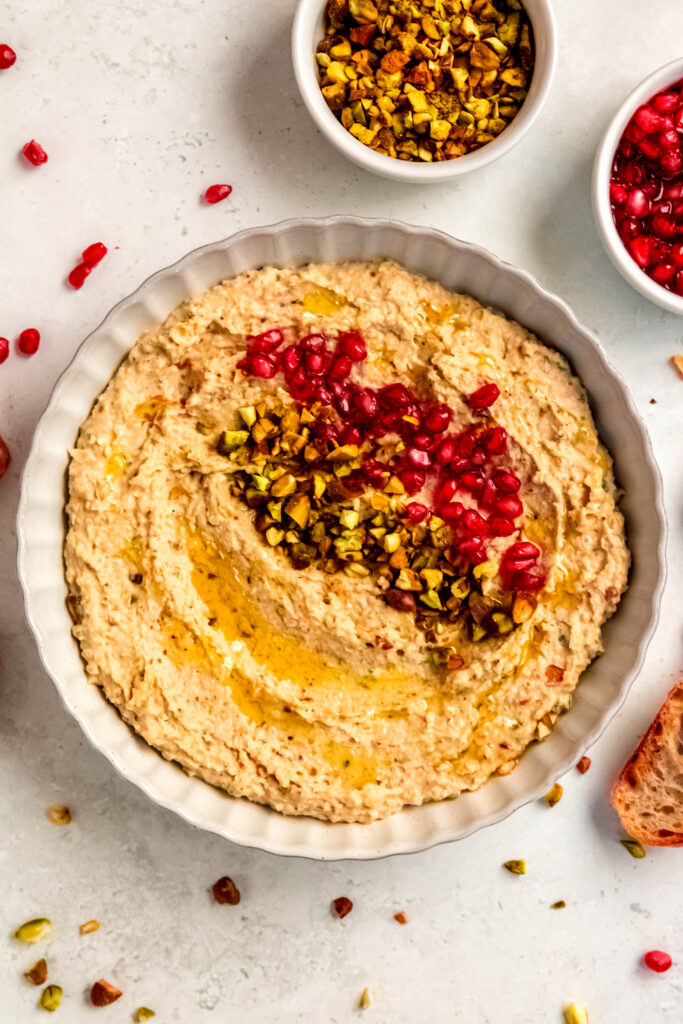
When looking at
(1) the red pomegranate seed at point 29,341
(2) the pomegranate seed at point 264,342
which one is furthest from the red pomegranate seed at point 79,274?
(2) the pomegranate seed at point 264,342

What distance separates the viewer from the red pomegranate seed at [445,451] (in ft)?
12.7

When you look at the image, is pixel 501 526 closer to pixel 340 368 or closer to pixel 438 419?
pixel 438 419

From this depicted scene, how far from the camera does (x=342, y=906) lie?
14.0ft

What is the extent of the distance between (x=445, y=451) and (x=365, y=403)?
15.6 inches

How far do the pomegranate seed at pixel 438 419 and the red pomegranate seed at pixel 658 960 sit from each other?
8.82 feet

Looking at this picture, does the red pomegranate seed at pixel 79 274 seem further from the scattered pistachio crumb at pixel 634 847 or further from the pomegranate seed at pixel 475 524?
the scattered pistachio crumb at pixel 634 847

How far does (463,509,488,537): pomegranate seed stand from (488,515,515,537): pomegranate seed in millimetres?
30

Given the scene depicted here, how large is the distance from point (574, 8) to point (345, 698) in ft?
11.2

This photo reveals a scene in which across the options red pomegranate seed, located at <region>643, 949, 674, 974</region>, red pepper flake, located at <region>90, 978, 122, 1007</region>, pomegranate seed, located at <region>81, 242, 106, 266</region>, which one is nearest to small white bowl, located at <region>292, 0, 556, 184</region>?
pomegranate seed, located at <region>81, 242, 106, 266</region>

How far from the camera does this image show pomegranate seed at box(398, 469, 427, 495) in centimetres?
390

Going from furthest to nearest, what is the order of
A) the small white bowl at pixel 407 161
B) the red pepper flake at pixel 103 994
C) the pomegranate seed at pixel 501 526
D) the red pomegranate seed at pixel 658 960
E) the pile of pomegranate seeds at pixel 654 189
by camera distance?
the red pomegranate seed at pixel 658 960 < the red pepper flake at pixel 103 994 < the pile of pomegranate seeds at pixel 654 189 < the small white bowl at pixel 407 161 < the pomegranate seed at pixel 501 526

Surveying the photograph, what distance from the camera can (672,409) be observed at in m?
4.37

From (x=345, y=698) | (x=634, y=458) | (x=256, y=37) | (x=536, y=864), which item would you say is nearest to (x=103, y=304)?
(x=256, y=37)

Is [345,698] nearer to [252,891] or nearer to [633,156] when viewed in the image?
[252,891]
